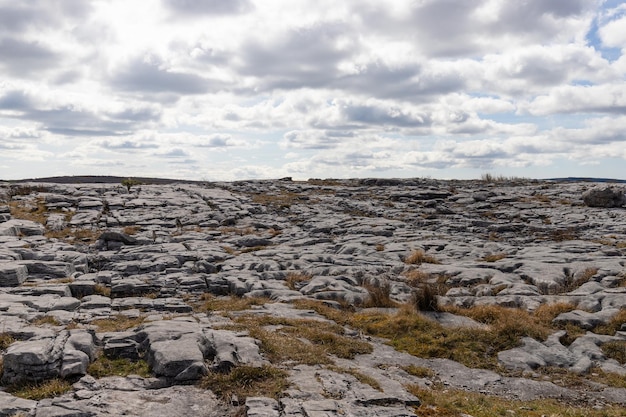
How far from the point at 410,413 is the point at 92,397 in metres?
6.15

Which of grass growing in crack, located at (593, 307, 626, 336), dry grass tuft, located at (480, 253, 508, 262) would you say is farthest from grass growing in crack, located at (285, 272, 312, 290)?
grass growing in crack, located at (593, 307, 626, 336)

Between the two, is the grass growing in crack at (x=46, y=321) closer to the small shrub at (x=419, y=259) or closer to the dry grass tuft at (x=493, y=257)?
the small shrub at (x=419, y=259)

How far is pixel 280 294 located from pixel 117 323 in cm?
760

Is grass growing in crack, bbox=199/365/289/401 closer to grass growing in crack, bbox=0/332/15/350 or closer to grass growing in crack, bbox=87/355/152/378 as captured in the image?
grass growing in crack, bbox=87/355/152/378

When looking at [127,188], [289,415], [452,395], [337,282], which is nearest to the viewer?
[289,415]

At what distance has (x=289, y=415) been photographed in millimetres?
8969

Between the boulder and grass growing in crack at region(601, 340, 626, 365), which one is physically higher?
the boulder

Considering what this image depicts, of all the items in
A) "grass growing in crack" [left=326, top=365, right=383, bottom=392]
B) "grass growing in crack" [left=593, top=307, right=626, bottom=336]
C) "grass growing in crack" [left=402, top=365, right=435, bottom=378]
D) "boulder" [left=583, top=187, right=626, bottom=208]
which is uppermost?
"boulder" [left=583, top=187, right=626, bottom=208]

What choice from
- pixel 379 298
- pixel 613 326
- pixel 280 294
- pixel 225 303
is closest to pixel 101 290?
pixel 225 303

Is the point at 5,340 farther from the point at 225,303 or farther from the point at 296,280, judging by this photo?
the point at 296,280

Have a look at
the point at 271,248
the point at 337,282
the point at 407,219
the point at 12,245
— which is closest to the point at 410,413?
the point at 337,282

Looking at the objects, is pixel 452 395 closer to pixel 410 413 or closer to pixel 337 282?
pixel 410 413

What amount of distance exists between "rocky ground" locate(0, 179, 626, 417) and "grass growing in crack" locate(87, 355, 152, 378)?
5 cm

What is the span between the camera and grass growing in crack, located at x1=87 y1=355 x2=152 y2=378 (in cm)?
1076
